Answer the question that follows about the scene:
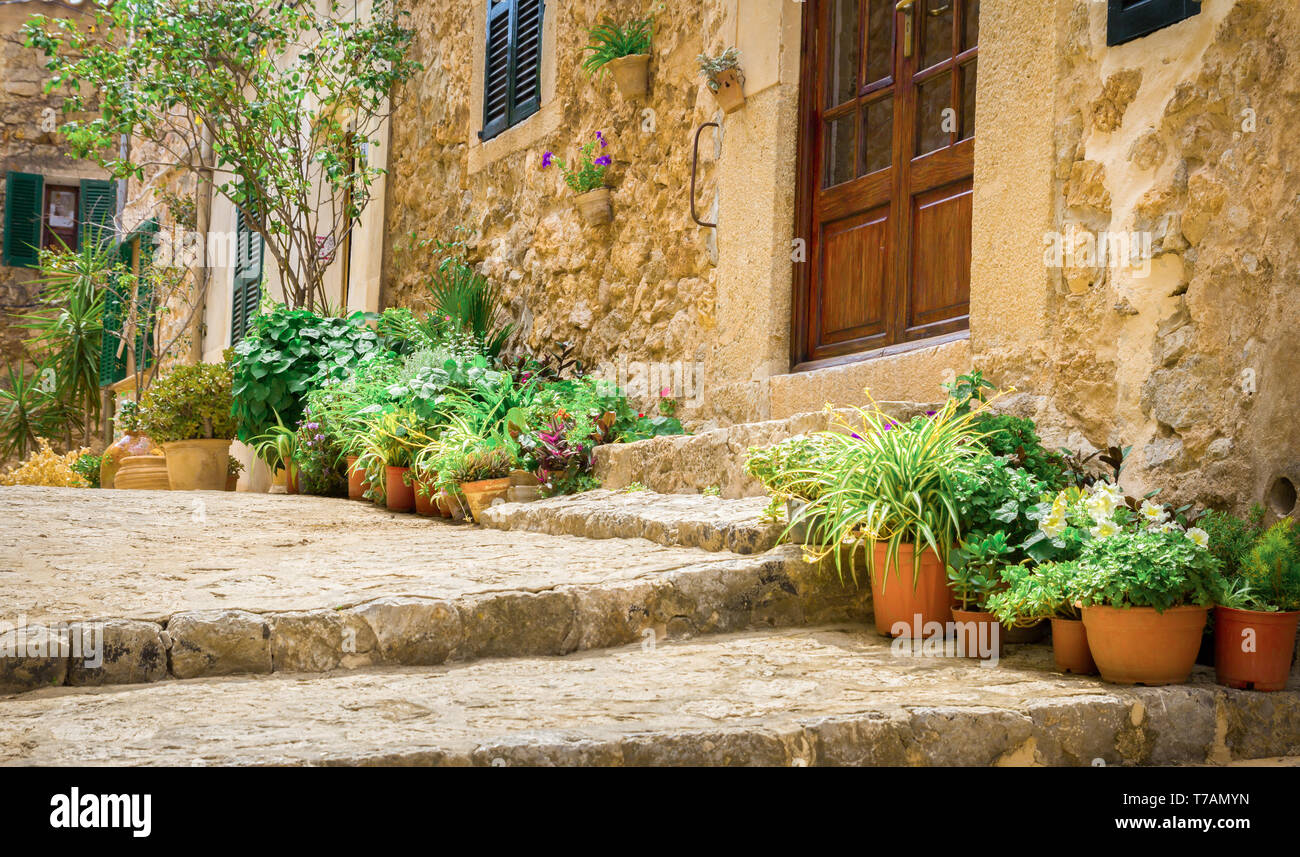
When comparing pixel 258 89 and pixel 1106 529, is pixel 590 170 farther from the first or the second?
pixel 1106 529

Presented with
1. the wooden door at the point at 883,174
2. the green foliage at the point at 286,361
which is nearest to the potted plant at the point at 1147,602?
the wooden door at the point at 883,174

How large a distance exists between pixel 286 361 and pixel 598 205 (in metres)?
2.39

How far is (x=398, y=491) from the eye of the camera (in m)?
6.06

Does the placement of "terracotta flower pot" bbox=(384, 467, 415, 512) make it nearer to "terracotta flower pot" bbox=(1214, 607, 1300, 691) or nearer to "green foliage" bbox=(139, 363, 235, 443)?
"green foliage" bbox=(139, 363, 235, 443)

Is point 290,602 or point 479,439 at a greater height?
point 479,439

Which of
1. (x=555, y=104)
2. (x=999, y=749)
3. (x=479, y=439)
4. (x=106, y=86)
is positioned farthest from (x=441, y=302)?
(x=999, y=749)

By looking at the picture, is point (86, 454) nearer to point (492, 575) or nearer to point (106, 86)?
point (106, 86)

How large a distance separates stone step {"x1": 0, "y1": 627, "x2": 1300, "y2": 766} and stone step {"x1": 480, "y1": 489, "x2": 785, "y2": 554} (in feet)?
2.40

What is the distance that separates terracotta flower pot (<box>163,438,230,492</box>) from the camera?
26.3ft

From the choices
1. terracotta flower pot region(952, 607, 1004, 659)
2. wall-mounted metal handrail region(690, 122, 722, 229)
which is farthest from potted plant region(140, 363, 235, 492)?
terracotta flower pot region(952, 607, 1004, 659)

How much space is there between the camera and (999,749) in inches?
93.0

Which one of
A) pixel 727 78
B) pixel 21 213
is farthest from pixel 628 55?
pixel 21 213

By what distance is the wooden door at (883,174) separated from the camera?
4621mm

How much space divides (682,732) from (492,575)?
144 centimetres
